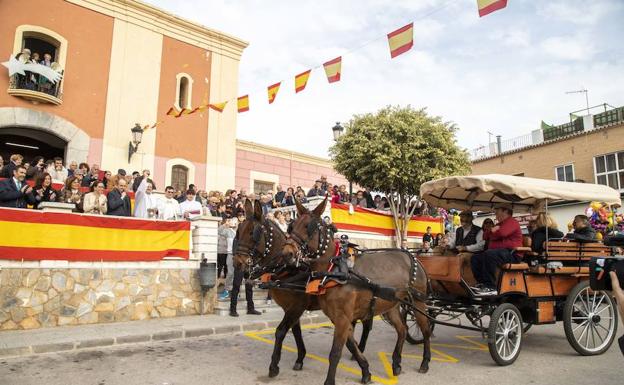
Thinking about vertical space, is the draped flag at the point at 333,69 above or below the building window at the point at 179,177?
above

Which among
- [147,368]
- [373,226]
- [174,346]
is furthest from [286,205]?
[147,368]

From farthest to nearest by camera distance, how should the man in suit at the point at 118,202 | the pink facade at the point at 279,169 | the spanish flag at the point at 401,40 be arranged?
the pink facade at the point at 279,169 < the man in suit at the point at 118,202 < the spanish flag at the point at 401,40

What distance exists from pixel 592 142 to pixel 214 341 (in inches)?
947

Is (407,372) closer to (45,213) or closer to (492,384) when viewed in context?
(492,384)

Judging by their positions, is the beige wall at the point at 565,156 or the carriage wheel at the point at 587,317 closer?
the carriage wheel at the point at 587,317

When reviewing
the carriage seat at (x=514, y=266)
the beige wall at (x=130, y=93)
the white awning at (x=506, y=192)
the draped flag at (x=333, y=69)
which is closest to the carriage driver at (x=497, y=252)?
the carriage seat at (x=514, y=266)

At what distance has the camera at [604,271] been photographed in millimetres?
2789

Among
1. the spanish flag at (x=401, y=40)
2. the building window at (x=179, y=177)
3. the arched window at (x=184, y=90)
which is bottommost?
the building window at (x=179, y=177)

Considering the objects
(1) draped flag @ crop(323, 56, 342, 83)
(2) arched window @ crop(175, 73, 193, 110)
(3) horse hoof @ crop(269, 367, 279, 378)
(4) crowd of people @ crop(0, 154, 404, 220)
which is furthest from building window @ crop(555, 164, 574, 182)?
(3) horse hoof @ crop(269, 367, 279, 378)

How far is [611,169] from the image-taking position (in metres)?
22.8

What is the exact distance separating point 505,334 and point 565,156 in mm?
22803

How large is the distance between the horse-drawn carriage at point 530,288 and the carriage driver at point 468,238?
10.8 inches

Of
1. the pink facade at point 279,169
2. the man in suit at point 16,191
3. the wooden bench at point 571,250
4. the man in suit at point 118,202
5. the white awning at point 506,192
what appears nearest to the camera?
the white awning at point 506,192

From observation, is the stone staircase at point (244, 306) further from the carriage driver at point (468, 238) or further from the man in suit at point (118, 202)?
the carriage driver at point (468, 238)
